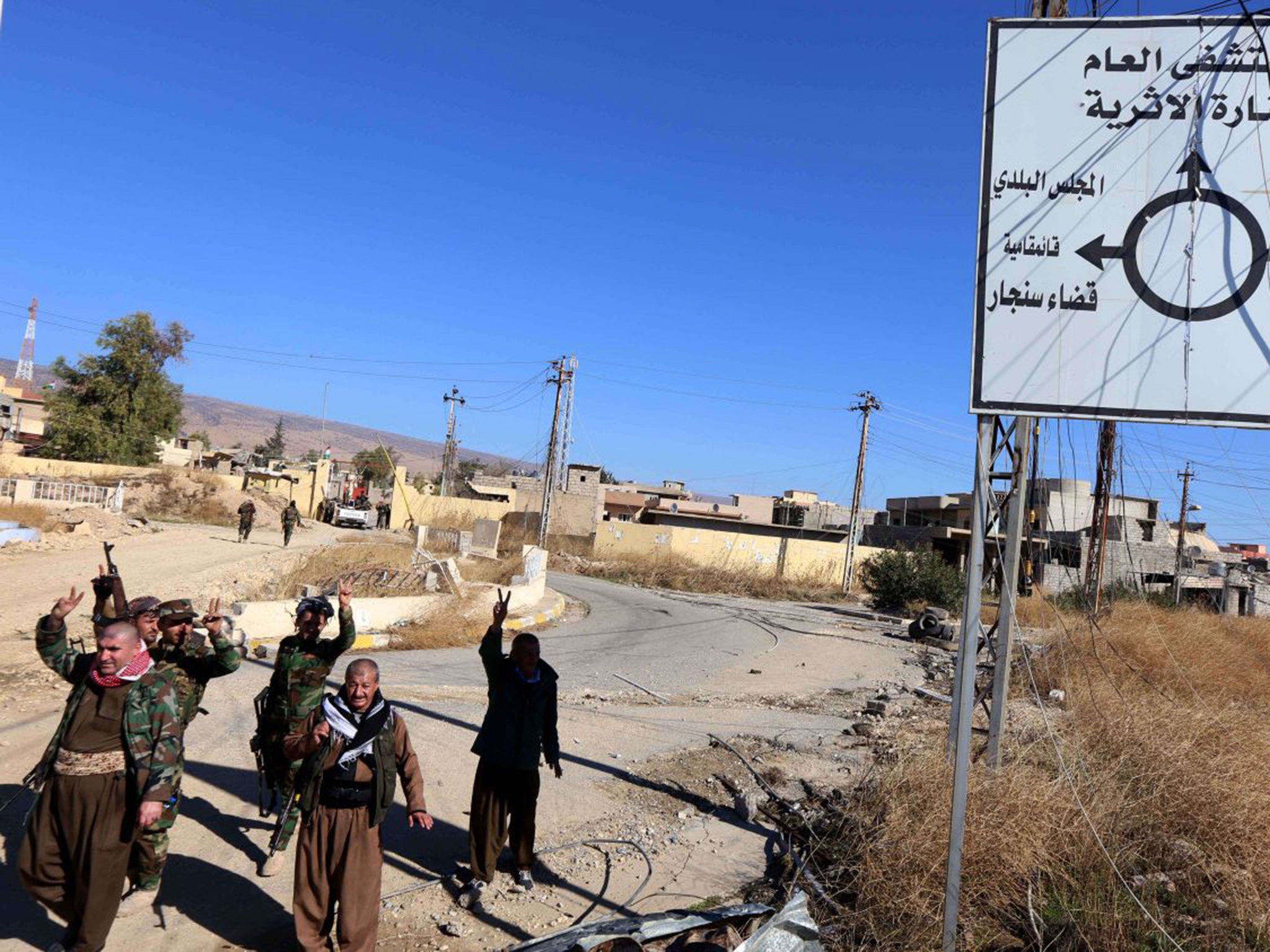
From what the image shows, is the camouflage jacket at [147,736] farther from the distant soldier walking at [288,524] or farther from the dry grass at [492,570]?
the distant soldier walking at [288,524]

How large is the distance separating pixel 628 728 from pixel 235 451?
279 feet

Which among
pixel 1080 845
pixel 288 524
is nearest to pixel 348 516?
pixel 288 524

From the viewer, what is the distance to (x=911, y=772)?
575cm

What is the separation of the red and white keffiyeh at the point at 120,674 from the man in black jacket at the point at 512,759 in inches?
74.5

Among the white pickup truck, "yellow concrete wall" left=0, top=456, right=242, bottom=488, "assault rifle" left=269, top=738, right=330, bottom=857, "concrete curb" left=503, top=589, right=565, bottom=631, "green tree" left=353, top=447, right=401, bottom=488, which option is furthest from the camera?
"green tree" left=353, top=447, right=401, bottom=488

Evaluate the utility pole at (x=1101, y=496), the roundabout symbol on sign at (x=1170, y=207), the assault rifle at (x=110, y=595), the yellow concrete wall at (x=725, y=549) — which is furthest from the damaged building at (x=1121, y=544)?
the assault rifle at (x=110, y=595)

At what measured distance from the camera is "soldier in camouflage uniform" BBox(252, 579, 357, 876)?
555cm

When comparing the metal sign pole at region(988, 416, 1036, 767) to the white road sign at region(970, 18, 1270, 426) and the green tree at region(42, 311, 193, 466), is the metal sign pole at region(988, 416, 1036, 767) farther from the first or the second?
the green tree at region(42, 311, 193, 466)

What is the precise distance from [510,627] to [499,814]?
13044mm

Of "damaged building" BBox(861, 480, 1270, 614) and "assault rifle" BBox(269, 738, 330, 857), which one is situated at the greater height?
"damaged building" BBox(861, 480, 1270, 614)

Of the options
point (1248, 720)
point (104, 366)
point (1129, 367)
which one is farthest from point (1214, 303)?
point (104, 366)

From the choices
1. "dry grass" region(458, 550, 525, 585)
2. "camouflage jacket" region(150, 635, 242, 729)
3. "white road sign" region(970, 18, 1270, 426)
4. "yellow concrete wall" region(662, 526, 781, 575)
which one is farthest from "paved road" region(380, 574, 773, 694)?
"yellow concrete wall" region(662, 526, 781, 575)

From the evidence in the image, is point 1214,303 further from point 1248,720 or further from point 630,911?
point 1248,720

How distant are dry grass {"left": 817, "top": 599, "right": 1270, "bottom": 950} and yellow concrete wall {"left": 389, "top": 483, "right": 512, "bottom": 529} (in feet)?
146
